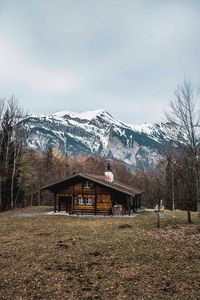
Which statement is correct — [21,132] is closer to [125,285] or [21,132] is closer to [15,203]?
[15,203]

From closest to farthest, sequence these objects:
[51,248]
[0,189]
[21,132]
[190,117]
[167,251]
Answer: [167,251] < [51,248] < [190,117] < [0,189] < [21,132]

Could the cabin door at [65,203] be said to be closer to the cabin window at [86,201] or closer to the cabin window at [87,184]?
the cabin window at [86,201]

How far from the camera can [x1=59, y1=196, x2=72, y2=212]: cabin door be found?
4547cm

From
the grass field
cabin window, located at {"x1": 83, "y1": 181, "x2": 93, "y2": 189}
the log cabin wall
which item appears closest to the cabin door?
the log cabin wall

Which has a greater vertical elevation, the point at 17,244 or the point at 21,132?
the point at 21,132

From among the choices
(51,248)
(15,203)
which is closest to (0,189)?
(15,203)

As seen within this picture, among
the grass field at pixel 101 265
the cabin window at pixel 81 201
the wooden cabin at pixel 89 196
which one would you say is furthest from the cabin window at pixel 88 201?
the grass field at pixel 101 265

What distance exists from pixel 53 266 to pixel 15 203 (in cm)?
4045

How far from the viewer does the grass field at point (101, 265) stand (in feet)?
40.9

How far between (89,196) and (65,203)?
3.65m

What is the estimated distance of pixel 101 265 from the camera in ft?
51.9

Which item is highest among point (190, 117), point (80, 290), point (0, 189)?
point (190, 117)

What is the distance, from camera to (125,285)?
13.0 meters

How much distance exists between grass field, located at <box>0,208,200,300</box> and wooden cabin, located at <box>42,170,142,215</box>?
18.1 metres
